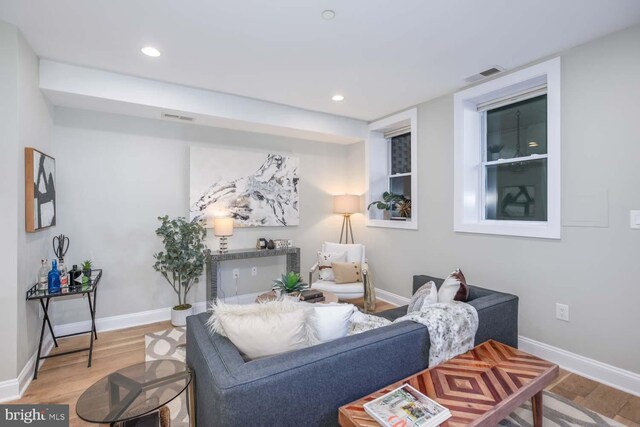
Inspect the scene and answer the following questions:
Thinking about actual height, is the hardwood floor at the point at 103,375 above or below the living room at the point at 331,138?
below

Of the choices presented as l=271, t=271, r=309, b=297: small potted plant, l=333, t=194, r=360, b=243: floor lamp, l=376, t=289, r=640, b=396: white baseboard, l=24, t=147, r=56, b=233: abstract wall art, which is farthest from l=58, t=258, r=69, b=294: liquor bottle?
l=376, t=289, r=640, b=396: white baseboard

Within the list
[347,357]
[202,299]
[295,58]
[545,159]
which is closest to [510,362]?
[347,357]

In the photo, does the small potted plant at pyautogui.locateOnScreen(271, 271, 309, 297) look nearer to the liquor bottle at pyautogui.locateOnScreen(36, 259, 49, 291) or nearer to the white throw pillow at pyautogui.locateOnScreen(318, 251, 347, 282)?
the white throw pillow at pyautogui.locateOnScreen(318, 251, 347, 282)

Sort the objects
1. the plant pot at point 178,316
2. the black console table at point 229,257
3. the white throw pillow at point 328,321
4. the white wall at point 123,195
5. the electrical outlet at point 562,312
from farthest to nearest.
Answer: the black console table at point 229,257, the plant pot at point 178,316, the white wall at point 123,195, the electrical outlet at point 562,312, the white throw pillow at point 328,321

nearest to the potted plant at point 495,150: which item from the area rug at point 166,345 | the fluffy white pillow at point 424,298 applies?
the fluffy white pillow at point 424,298

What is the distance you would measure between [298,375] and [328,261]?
277cm

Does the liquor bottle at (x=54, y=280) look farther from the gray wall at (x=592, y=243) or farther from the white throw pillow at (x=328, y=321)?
the gray wall at (x=592, y=243)

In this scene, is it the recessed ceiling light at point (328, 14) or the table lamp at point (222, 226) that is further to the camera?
the table lamp at point (222, 226)

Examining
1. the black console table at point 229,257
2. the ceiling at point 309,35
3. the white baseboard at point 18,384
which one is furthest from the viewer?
the black console table at point 229,257

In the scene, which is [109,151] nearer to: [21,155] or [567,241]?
[21,155]

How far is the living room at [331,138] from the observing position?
215 centimetres

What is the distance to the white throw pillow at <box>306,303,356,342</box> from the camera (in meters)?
1.61

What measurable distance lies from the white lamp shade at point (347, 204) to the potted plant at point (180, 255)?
188cm

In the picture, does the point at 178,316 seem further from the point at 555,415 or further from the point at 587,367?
the point at 587,367
